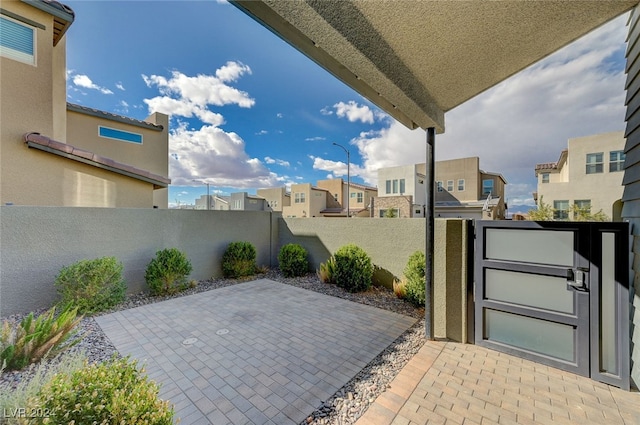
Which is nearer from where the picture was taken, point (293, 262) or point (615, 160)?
point (293, 262)

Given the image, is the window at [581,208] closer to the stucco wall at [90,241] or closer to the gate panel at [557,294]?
the gate panel at [557,294]

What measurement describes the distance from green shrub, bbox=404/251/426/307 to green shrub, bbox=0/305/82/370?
536 centimetres

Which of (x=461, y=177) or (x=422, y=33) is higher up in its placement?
(x=461, y=177)

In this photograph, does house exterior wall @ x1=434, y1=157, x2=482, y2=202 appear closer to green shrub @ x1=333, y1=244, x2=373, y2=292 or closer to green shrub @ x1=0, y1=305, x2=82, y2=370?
green shrub @ x1=333, y1=244, x2=373, y2=292

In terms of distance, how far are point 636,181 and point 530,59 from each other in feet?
5.52

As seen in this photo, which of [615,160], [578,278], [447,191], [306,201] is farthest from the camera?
[306,201]

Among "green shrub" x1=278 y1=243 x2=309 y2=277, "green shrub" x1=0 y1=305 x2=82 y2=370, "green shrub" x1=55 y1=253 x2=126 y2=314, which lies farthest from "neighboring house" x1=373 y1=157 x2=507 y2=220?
"green shrub" x1=0 y1=305 x2=82 y2=370

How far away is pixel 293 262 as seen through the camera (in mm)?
7387

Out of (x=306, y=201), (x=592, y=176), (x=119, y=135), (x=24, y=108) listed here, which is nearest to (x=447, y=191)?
(x=592, y=176)

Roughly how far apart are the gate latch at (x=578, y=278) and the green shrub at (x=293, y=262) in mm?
5735

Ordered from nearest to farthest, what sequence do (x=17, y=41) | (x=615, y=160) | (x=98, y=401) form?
(x=98, y=401), (x=17, y=41), (x=615, y=160)

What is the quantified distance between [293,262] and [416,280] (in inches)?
142

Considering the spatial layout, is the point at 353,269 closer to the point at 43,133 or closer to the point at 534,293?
the point at 534,293

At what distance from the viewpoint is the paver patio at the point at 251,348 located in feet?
8.09
